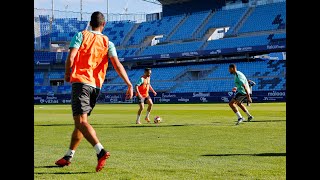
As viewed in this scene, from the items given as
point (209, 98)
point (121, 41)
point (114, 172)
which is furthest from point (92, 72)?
point (121, 41)

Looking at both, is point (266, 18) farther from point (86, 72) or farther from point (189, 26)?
point (86, 72)

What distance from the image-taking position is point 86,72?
7.00 metres

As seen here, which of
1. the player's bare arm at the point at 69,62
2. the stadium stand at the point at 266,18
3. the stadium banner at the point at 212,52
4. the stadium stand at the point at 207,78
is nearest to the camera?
the player's bare arm at the point at 69,62

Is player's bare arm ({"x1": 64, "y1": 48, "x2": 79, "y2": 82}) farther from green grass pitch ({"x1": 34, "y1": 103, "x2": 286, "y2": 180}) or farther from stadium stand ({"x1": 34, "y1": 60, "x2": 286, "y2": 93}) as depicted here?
stadium stand ({"x1": 34, "y1": 60, "x2": 286, "y2": 93})

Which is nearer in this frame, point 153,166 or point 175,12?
point 153,166

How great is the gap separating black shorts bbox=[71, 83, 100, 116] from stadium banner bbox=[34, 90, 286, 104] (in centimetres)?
4134

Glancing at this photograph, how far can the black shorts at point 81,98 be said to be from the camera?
22.1 feet

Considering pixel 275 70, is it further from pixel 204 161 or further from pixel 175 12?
pixel 204 161

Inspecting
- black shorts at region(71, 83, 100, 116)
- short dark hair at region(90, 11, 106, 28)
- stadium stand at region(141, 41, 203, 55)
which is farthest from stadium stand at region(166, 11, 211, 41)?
black shorts at region(71, 83, 100, 116)

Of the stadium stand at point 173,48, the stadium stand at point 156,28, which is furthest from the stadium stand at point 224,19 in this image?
the stadium stand at point 156,28

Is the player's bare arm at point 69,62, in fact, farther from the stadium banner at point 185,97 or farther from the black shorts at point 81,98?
the stadium banner at point 185,97

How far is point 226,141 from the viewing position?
11.1 m
